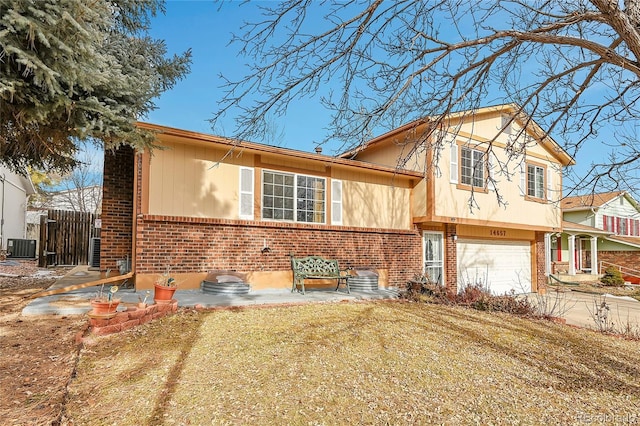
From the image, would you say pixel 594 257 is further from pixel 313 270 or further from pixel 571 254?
pixel 313 270

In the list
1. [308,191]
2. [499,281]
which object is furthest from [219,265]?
[499,281]

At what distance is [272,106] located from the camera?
14.9 ft

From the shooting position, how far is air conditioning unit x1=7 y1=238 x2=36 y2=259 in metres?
17.5

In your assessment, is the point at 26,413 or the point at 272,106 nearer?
the point at 26,413

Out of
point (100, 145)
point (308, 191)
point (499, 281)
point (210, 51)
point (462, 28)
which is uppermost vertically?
point (210, 51)

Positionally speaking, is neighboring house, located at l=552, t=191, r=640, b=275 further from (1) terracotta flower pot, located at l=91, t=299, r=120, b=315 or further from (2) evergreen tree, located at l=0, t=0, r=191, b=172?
(1) terracotta flower pot, located at l=91, t=299, r=120, b=315

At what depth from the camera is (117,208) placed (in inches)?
362

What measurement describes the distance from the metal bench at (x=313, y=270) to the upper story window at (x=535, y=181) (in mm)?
9399

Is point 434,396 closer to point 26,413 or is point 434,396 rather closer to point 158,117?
point 26,413

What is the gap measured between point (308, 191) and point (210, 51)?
15.3 feet

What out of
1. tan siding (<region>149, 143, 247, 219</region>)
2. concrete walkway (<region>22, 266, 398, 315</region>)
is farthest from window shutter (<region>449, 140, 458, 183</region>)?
tan siding (<region>149, 143, 247, 219</region>)

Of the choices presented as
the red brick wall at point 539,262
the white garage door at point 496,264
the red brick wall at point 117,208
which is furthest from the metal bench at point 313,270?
the red brick wall at point 539,262

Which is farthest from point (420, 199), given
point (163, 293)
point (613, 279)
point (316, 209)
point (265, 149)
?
point (613, 279)

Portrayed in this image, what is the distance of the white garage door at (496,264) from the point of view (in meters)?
13.5
